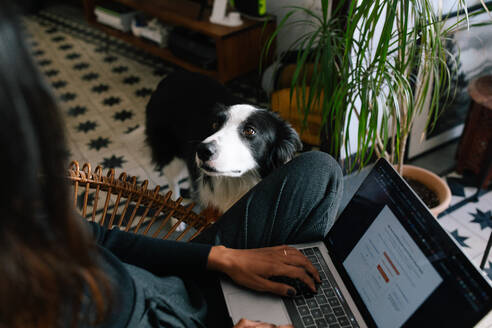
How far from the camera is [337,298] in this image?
0.87m

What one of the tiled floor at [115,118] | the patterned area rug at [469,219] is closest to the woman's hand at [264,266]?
the tiled floor at [115,118]

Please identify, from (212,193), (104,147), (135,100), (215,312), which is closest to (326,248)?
(215,312)

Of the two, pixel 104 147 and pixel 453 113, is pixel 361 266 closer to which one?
pixel 453 113

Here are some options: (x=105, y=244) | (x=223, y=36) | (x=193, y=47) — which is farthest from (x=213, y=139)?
(x=193, y=47)

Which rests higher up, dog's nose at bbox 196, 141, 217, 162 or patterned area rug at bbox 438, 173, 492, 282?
dog's nose at bbox 196, 141, 217, 162

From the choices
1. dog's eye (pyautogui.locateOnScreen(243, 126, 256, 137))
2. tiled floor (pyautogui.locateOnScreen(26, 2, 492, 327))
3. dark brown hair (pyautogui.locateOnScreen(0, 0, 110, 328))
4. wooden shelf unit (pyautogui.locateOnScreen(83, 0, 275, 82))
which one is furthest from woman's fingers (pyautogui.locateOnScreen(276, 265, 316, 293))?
wooden shelf unit (pyautogui.locateOnScreen(83, 0, 275, 82))

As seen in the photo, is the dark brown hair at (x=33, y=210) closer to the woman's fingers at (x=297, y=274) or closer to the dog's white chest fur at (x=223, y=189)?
the woman's fingers at (x=297, y=274)

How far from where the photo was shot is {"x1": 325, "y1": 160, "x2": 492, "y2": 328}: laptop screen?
1.95 ft

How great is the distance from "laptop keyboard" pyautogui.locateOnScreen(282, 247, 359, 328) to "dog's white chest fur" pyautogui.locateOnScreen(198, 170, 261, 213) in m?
0.64

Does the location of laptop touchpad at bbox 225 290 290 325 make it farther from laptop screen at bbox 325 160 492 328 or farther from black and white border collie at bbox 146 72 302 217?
black and white border collie at bbox 146 72 302 217

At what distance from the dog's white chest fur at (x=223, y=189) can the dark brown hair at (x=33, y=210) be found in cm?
103

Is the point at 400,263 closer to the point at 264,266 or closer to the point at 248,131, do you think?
the point at 264,266

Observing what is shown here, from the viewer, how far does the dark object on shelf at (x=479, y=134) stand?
176cm

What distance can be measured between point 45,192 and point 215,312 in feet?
1.92
